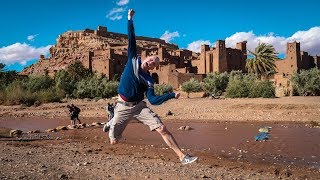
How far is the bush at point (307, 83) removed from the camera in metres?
35.6

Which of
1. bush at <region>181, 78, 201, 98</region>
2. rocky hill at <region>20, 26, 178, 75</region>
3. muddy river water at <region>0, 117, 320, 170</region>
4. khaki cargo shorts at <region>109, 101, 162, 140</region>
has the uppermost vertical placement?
rocky hill at <region>20, 26, 178, 75</region>

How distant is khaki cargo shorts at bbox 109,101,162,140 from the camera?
20.0 ft

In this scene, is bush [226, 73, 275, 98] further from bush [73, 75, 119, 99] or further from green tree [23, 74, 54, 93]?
green tree [23, 74, 54, 93]

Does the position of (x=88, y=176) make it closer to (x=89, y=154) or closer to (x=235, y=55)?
(x=89, y=154)

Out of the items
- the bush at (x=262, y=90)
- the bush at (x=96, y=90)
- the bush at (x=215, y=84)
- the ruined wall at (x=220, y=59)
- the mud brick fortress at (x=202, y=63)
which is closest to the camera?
the bush at (x=262, y=90)

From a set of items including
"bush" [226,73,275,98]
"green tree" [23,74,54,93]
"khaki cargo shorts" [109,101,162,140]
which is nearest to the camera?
"khaki cargo shorts" [109,101,162,140]

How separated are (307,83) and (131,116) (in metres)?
33.0

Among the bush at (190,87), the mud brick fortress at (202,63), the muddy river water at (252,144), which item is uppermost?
the mud brick fortress at (202,63)

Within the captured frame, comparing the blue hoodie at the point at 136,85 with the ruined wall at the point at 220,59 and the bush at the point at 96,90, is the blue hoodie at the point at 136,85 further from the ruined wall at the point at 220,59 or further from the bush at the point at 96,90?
the ruined wall at the point at 220,59

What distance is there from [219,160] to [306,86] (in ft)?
92.5

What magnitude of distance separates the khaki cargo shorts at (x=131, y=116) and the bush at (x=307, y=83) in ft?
106

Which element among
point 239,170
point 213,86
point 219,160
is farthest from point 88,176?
point 213,86

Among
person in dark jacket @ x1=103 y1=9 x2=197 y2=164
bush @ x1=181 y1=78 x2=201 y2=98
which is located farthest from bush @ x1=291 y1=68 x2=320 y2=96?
person in dark jacket @ x1=103 y1=9 x2=197 y2=164

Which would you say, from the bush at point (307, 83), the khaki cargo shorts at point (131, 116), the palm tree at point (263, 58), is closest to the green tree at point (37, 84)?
the palm tree at point (263, 58)
